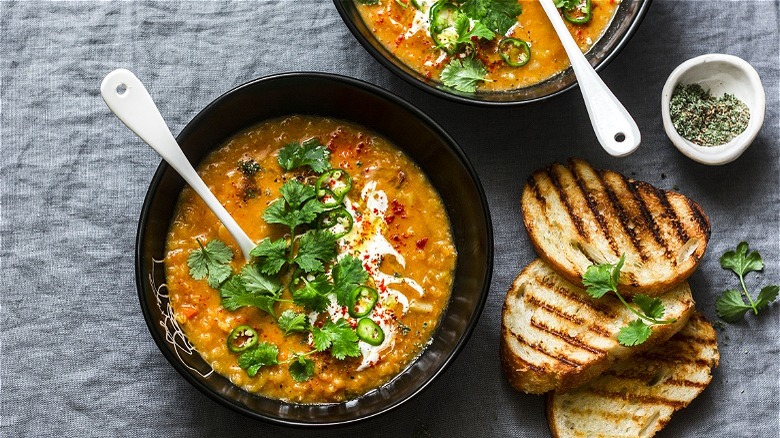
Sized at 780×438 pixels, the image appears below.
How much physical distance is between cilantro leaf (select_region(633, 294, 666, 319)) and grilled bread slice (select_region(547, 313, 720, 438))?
34 centimetres

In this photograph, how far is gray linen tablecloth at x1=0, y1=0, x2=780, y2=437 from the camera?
4.07 metres

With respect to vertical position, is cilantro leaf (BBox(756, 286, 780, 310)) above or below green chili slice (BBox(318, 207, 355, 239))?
below

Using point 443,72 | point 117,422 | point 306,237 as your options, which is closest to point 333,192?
point 306,237

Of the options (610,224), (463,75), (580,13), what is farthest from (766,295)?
(463,75)

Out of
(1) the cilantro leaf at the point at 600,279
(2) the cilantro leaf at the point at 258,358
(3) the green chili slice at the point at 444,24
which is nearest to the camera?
(2) the cilantro leaf at the point at 258,358

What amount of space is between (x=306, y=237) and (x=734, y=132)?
7.47 ft

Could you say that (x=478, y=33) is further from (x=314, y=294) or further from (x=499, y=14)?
(x=314, y=294)

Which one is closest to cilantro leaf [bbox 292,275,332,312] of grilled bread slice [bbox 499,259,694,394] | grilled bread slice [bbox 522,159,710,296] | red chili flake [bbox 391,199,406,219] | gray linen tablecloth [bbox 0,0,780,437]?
red chili flake [bbox 391,199,406,219]

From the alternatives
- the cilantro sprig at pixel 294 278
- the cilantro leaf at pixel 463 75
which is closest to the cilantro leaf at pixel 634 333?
the cilantro sprig at pixel 294 278

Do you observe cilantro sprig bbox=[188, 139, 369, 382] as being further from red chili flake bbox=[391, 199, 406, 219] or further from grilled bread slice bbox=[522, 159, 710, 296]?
grilled bread slice bbox=[522, 159, 710, 296]

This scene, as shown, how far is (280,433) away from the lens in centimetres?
405

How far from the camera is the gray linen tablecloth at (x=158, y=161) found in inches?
160

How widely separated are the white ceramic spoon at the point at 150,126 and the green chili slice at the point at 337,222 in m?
0.36

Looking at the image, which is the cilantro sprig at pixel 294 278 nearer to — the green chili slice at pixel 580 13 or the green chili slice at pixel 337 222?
the green chili slice at pixel 337 222
